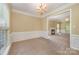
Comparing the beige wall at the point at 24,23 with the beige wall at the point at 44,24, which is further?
the beige wall at the point at 44,24

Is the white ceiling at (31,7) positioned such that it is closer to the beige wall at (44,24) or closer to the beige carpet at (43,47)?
the beige wall at (44,24)

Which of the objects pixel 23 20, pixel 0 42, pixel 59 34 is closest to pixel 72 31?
pixel 59 34

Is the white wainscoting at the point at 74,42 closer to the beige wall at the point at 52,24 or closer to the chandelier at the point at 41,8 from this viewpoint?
the beige wall at the point at 52,24

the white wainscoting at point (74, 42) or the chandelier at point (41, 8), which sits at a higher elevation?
the chandelier at point (41, 8)

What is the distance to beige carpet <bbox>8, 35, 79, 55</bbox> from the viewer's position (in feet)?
5.44

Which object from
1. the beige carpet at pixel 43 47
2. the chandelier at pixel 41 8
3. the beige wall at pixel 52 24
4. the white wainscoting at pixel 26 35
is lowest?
the beige carpet at pixel 43 47

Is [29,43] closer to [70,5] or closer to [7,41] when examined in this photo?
[7,41]

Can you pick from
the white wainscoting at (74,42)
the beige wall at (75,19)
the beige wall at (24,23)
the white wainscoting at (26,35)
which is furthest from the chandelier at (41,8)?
the white wainscoting at (74,42)

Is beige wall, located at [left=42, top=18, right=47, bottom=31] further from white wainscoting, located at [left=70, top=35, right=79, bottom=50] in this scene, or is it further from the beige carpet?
white wainscoting, located at [left=70, top=35, right=79, bottom=50]

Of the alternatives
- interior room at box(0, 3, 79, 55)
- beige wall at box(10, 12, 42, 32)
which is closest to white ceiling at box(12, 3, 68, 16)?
interior room at box(0, 3, 79, 55)

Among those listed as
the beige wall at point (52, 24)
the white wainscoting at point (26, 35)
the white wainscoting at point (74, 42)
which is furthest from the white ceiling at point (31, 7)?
the white wainscoting at point (74, 42)

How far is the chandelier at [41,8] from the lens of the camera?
1677 millimetres

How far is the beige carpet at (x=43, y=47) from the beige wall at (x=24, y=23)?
247 millimetres
